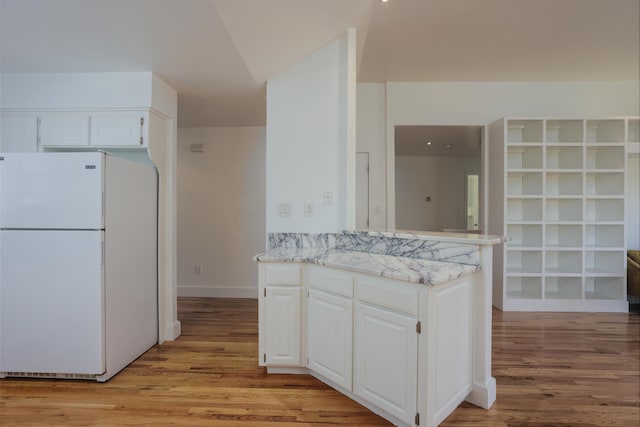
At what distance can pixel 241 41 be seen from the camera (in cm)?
213

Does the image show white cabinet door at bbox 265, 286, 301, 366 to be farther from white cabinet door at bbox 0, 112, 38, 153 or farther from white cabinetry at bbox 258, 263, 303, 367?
white cabinet door at bbox 0, 112, 38, 153

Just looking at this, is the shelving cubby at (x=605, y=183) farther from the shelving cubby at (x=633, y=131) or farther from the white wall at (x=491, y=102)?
the white wall at (x=491, y=102)

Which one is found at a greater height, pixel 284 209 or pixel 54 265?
pixel 284 209

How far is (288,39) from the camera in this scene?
7.61 ft

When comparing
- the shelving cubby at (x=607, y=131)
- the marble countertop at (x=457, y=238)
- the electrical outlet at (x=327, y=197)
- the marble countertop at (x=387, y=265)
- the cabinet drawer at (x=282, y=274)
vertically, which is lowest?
the cabinet drawer at (x=282, y=274)

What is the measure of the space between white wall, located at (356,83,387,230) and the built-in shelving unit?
143 centimetres

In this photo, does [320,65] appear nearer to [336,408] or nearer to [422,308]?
[422,308]

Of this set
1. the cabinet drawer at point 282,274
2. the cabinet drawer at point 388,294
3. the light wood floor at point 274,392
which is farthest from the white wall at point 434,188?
the cabinet drawer at point 388,294

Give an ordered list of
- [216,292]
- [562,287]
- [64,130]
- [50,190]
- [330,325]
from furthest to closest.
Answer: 1. [216,292]
2. [562,287]
3. [64,130]
4. [50,190]
5. [330,325]

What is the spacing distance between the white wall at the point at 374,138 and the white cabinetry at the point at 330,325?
2098 mm

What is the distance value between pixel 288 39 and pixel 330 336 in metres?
2.24

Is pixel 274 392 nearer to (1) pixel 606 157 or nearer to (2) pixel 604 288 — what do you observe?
(2) pixel 604 288

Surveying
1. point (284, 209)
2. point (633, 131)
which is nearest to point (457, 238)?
point (284, 209)

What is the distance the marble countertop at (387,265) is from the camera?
1.53 meters
